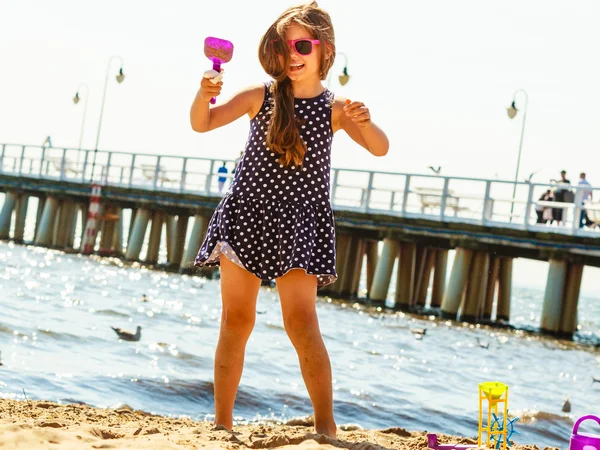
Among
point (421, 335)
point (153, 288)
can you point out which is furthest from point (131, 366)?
point (153, 288)

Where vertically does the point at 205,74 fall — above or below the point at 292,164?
above

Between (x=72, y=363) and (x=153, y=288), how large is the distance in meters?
12.4

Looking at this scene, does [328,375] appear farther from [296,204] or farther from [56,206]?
[56,206]

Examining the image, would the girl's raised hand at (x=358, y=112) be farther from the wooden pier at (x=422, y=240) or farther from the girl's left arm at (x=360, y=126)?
the wooden pier at (x=422, y=240)

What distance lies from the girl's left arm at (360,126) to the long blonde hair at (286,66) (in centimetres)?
17

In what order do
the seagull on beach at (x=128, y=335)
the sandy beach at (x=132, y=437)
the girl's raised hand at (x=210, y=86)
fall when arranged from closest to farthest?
the sandy beach at (x=132, y=437)
the girl's raised hand at (x=210, y=86)
the seagull on beach at (x=128, y=335)

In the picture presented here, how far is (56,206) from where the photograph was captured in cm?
3491

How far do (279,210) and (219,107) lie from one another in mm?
451

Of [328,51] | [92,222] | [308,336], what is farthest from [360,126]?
[92,222]

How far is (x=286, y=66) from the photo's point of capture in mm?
4082

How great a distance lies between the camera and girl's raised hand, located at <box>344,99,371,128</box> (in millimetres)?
3943

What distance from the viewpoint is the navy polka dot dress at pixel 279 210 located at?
13.0 ft

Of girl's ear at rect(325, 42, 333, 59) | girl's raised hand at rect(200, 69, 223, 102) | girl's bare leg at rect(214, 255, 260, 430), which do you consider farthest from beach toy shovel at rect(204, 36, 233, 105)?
girl's bare leg at rect(214, 255, 260, 430)

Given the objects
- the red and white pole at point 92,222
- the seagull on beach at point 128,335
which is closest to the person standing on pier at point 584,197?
the seagull on beach at point 128,335
